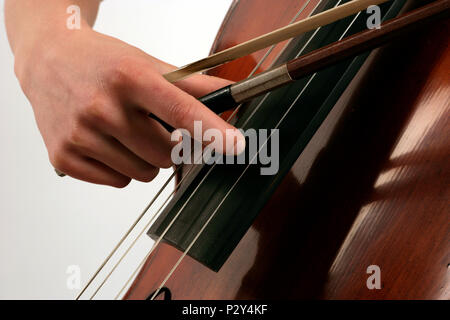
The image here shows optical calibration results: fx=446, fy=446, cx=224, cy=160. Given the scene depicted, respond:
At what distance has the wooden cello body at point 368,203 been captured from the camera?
0.32 metres

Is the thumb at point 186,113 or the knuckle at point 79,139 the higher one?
the thumb at point 186,113

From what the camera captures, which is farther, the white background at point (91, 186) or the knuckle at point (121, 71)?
the white background at point (91, 186)

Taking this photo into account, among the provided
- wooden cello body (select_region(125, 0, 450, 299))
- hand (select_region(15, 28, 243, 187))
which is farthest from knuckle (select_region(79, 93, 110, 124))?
wooden cello body (select_region(125, 0, 450, 299))

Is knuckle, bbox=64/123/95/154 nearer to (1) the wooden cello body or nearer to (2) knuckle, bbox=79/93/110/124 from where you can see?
(2) knuckle, bbox=79/93/110/124

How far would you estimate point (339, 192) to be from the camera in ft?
1.21

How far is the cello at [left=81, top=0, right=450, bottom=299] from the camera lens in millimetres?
327

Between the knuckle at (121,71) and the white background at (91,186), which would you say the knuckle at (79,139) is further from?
the white background at (91,186)

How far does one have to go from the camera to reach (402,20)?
0.32 metres

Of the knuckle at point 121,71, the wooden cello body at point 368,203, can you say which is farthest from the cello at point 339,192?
the knuckle at point 121,71

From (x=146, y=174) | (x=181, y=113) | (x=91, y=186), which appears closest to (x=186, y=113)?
(x=181, y=113)

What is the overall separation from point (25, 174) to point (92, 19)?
725 mm

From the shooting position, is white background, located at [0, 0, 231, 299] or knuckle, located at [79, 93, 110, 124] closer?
knuckle, located at [79, 93, 110, 124]

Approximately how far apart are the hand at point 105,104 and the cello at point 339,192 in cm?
6

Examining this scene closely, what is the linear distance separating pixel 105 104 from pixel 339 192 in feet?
0.65
